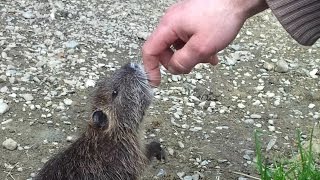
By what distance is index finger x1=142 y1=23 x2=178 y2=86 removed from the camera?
2.52 m

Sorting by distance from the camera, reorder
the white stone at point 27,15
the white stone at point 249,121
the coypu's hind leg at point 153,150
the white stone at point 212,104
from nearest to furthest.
→ the coypu's hind leg at point 153,150, the white stone at point 249,121, the white stone at point 212,104, the white stone at point 27,15

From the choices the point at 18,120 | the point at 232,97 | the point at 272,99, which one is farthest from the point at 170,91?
the point at 18,120

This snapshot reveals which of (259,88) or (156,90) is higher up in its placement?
(156,90)

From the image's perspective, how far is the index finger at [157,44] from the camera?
2.52 m

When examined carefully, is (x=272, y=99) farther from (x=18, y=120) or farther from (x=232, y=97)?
(x=18, y=120)

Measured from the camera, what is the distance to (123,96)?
3713 mm

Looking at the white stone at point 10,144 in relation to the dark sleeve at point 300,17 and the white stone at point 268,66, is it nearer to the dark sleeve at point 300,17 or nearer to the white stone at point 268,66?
the white stone at point 268,66

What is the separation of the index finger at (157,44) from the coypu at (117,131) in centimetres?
87

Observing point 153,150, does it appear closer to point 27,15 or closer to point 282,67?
point 282,67

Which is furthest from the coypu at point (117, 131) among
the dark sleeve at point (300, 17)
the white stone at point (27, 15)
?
the white stone at point (27, 15)

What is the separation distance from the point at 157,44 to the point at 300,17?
57 cm

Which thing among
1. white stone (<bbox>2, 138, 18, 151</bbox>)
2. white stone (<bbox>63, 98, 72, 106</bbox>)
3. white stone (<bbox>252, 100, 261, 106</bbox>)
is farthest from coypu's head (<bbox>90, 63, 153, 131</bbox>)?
white stone (<bbox>252, 100, 261, 106</bbox>)

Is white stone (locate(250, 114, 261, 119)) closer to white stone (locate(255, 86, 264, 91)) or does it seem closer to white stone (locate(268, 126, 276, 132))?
white stone (locate(268, 126, 276, 132))

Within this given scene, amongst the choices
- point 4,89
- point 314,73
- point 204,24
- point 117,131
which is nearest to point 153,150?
point 117,131
